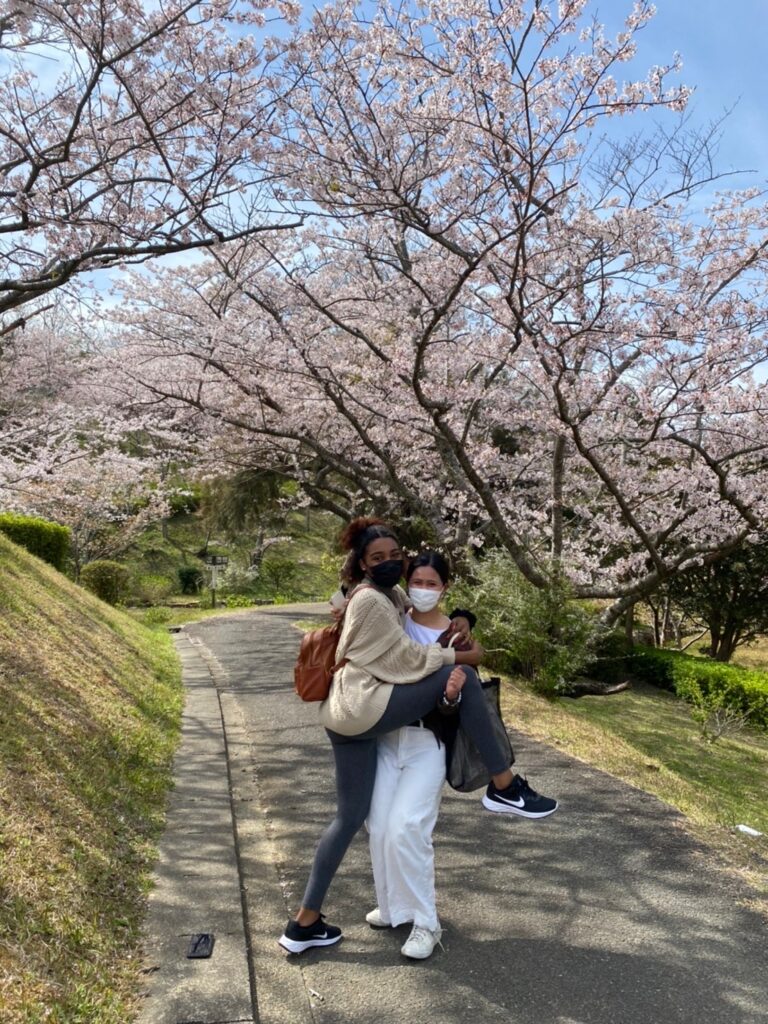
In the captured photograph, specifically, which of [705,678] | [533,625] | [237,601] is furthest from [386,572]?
[237,601]

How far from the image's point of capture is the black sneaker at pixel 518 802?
3.00 m

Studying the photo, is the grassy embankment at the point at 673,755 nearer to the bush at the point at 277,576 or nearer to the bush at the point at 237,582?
the bush at the point at 237,582

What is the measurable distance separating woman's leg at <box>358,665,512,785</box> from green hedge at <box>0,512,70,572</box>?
11.0m

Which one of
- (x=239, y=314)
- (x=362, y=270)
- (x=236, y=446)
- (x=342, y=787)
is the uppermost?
(x=362, y=270)

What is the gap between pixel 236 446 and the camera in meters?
14.8

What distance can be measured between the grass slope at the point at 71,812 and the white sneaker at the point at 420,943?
1.02 metres

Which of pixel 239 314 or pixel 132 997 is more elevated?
pixel 239 314

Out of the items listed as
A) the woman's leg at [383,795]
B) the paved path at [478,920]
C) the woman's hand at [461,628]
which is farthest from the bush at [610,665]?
the woman's leg at [383,795]

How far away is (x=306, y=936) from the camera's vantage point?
3002mm

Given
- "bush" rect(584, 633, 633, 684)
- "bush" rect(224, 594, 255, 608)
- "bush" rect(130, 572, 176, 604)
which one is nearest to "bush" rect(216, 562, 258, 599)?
"bush" rect(224, 594, 255, 608)

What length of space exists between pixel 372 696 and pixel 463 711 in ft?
1.21

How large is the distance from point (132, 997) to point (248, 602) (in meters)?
20.6

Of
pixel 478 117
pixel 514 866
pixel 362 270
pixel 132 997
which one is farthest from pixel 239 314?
pixel 132 997

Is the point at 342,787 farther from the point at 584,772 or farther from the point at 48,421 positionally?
the point at 48,421
